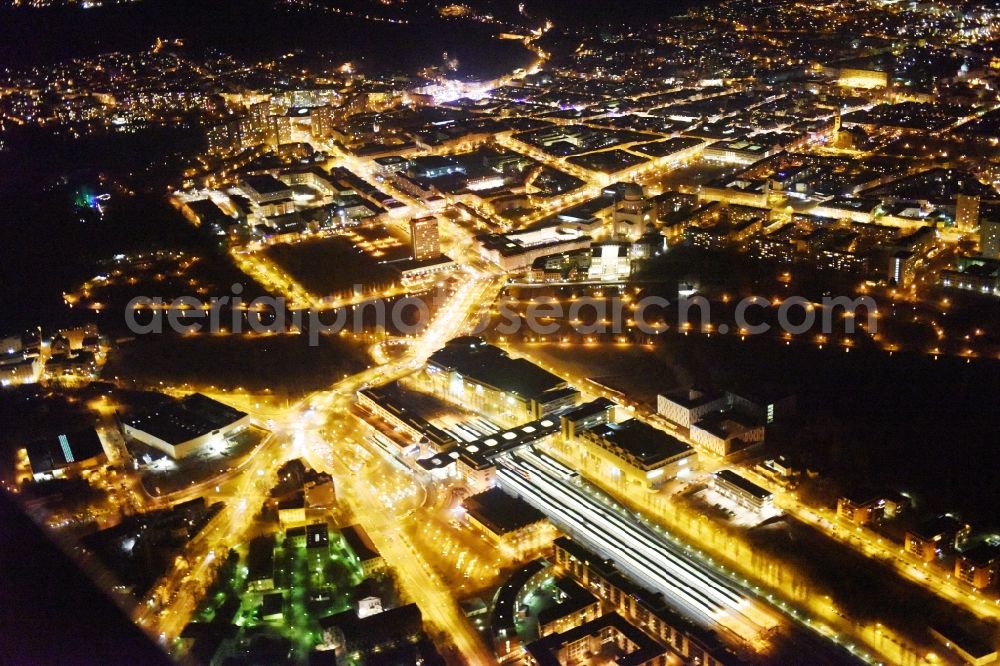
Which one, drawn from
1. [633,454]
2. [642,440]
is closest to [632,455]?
[633,454]

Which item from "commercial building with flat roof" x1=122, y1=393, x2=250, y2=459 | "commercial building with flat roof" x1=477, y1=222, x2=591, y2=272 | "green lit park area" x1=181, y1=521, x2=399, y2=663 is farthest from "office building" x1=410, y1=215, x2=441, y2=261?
"green lit park area" x1=181, y1=521, x2=399, y2=663

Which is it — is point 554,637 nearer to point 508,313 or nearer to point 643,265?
point 508,313

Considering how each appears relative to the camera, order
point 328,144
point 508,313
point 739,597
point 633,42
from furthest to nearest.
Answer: point 633,42 < point 328,144 < point 508,313 < point 739,597

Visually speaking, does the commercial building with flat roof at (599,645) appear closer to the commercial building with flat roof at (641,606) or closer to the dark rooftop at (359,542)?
the commercial building with flat roof at (641,606)

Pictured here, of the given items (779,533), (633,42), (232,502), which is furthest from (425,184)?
(633,42)

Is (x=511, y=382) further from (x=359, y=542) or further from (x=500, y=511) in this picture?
(x=359, y=542)

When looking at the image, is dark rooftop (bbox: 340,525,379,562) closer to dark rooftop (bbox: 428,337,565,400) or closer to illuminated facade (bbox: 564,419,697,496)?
illuminated facade (bbox: 564,419,697,496)

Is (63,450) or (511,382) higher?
(511,382)

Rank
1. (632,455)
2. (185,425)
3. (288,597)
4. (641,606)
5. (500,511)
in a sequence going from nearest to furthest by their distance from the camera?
(641,606)
(288,597)
(500,511)
(632,455)
(185,425)
